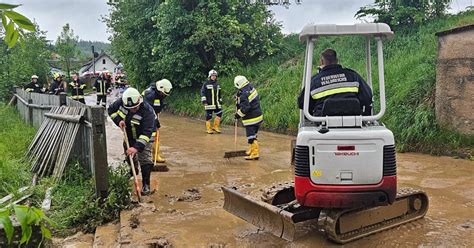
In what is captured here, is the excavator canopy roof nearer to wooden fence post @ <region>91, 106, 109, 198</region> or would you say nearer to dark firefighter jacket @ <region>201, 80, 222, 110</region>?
wooden fence post @ <region>91, 106, 109, 198</region>

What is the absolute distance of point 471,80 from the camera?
31.5ft

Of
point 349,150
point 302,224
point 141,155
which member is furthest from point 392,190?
point 141,155

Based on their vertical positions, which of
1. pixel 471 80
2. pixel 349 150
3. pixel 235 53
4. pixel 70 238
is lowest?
pixel 70 238

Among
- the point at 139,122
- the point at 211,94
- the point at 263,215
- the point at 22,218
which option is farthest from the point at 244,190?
the point at 211,94

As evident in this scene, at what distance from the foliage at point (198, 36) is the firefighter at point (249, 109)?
1081 centimetres

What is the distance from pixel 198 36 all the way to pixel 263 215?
626 inches

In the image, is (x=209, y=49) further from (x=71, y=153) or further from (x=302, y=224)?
(x=302, y=224)

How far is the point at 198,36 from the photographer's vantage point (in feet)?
66.4

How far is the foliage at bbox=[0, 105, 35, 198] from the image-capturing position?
7293 millimetres

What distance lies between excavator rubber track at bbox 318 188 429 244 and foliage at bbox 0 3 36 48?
3827mm

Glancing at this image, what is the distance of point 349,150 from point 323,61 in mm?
1111

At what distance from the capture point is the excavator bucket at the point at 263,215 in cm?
480

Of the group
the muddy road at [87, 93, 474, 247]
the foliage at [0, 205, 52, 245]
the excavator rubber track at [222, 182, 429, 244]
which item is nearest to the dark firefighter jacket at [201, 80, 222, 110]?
the muddy road at [87, 93, 474, 247]

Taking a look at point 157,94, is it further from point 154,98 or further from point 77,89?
point 77,89
